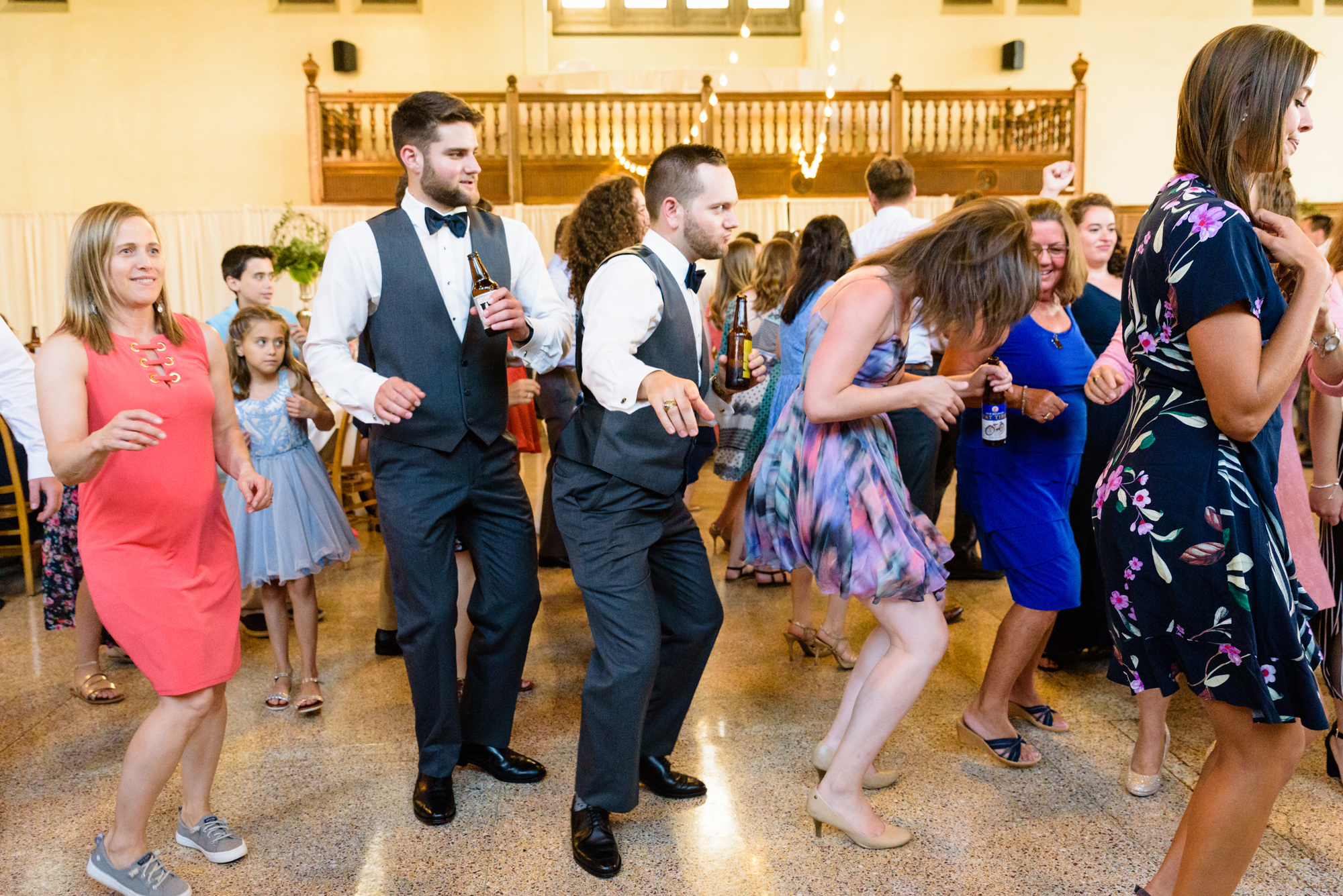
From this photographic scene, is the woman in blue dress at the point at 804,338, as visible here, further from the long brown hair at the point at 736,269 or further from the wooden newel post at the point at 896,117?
the wooden newel post at the point at 896,117

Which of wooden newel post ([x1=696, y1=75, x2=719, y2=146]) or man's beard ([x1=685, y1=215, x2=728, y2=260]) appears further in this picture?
wooden newel post ([x1=696, y1=75, x2=719, y2=146])

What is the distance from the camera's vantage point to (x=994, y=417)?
7.98 feet

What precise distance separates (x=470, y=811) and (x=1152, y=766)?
1853 mm

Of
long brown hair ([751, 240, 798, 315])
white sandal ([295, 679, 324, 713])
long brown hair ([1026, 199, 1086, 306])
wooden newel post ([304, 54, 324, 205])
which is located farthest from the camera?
wooden newel post ([304, 54, 324, 205])

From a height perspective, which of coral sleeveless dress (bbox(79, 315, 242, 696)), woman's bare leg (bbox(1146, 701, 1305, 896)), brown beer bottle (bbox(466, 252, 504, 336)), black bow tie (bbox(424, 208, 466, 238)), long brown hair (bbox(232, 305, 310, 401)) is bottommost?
woman's bare leg (bbox(1146, 701, 1305, 896))

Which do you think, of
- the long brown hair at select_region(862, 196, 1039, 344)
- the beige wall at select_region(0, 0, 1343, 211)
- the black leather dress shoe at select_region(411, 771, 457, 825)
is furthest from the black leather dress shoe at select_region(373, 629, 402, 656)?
the beige wall at select_region(0, 0, 1343, 211)

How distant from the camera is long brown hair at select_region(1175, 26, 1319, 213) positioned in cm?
154

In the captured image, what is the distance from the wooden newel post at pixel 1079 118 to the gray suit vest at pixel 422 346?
10.5 m

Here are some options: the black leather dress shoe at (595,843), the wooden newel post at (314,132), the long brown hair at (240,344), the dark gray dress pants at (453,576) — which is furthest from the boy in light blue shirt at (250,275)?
the wooden newel post at (314,132)

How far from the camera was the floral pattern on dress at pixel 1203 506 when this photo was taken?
1542 millimetres

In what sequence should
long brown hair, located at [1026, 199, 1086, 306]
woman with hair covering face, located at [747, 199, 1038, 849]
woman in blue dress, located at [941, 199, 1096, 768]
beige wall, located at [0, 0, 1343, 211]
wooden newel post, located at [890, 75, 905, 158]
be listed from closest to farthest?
woman with hair covering face, located at [747, 199, 1038, 849] → woman in blue dress, located at [941, 199, 1096, 768] → long brown hair, located at [1026, 199, 1086, 306] → wooden newel post, located at [890, 75, 905, 158] → beige wall, located at [0, 0, 1343, 211]

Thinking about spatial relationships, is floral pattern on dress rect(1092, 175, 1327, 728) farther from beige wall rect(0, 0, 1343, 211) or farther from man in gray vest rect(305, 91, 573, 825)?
beige wall rect(0, 0, 1343, 211)

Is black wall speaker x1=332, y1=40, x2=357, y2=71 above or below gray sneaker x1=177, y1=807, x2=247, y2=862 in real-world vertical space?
above

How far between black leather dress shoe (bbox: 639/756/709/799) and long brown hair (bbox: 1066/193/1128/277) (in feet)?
7.76
